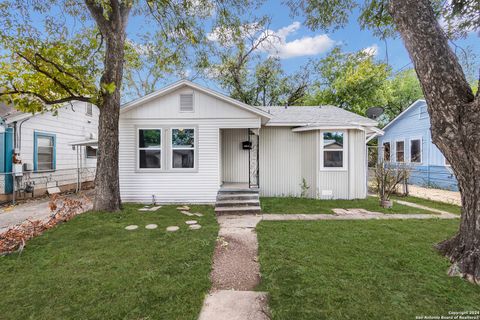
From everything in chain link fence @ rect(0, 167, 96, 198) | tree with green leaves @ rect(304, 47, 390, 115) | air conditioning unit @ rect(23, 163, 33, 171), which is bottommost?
chain link fence @ rect(0, 167, 96, 198)

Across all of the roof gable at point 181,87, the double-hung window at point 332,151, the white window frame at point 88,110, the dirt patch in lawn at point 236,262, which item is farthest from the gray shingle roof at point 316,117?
the white window frame at point 88,110

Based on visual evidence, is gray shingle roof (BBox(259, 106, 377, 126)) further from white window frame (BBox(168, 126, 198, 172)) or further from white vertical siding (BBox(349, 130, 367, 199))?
white window frame (BBox(168, 126, 198, 172))

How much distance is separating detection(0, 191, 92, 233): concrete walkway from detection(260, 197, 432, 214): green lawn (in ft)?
20.4

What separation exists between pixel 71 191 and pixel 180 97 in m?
7.61

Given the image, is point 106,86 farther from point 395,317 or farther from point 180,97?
point 395,317

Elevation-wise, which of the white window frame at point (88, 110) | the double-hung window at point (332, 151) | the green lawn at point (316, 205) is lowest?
the green lawn at point (316, 205)

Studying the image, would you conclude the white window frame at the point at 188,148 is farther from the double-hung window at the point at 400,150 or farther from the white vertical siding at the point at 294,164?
the double-hung window at the point at 400,150

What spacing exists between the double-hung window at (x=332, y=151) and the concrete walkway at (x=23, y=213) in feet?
28.5

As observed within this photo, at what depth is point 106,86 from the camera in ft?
19.3

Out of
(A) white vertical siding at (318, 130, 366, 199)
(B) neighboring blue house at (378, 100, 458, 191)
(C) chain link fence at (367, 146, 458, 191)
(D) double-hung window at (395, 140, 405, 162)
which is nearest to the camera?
(A) white vertical siding at (318, 130, 366, 199)

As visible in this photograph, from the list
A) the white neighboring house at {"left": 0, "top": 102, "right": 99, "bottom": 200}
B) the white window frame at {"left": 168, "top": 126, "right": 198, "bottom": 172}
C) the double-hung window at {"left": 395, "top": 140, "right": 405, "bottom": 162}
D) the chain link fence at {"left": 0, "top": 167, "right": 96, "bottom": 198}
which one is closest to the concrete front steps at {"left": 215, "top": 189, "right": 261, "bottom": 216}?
the white window frame at {"left": 168, "top": 126, "right": 198, "bottom": 172}

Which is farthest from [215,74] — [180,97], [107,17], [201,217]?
[201,217]

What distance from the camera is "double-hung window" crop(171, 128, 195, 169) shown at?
26.3ft

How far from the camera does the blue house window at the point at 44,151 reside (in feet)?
29.9
